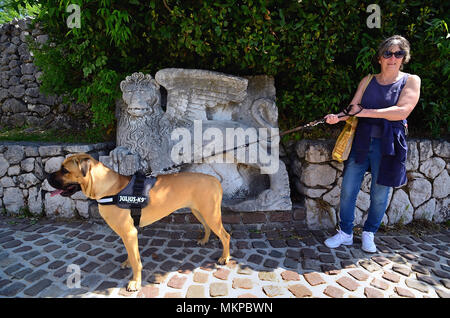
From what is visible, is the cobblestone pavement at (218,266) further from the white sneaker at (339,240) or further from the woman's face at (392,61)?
the woman's face at (392,61)

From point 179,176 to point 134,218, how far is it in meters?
0.59

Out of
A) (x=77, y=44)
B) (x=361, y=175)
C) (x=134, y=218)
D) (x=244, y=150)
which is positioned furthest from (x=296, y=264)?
(x=77, y=44)

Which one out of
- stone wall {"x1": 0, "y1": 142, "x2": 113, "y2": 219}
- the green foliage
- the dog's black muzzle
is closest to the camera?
the dog's black muzzle

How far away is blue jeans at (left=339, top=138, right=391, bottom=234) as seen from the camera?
2.92m

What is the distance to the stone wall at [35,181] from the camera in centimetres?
374

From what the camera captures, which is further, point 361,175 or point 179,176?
point 361,175

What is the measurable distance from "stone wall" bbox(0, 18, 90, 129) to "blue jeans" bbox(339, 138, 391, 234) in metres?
5.52

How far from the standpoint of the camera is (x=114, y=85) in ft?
11.3

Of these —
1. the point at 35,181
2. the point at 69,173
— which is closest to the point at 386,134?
the point at 69,173

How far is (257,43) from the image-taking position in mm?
3180

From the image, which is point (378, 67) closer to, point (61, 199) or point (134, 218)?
point (134, 218)

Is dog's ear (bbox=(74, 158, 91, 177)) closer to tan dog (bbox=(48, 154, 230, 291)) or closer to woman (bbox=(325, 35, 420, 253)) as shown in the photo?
tan dog (bbox=(48, 154, 230, 291))

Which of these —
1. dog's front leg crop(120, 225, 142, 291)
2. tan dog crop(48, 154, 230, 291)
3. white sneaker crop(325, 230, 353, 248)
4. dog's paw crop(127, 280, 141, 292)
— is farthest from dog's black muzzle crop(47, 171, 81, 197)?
white sneaker crop(325, 230, 353, 248)
